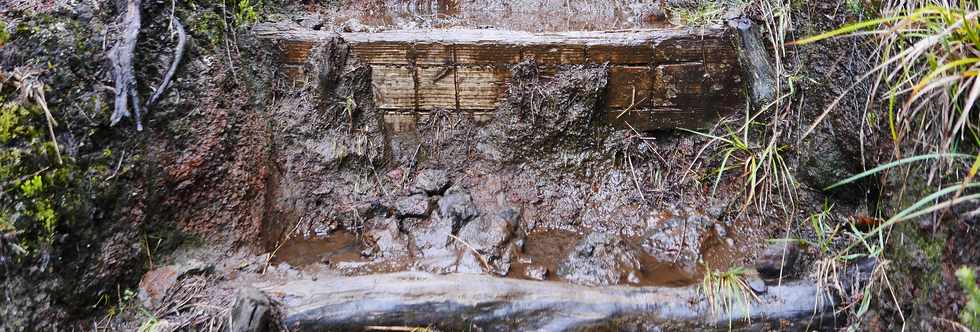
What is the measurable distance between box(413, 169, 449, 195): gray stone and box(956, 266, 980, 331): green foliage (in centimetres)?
232

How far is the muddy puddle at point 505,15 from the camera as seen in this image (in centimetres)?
345

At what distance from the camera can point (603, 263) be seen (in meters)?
2.80

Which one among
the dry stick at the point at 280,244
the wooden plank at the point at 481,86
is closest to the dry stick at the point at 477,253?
the wooden plank at the point at 481,86

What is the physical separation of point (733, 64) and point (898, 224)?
1218mm

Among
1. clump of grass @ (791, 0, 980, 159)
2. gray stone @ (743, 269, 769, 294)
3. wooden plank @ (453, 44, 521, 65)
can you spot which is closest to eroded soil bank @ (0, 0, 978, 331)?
gray stone @ (743, 269, 769, 294)

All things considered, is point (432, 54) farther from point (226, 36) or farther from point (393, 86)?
point (226, 36)

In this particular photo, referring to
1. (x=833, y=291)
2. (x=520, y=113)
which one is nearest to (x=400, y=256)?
(x=520, y=113)

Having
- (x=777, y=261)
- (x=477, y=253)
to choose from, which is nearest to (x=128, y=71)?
(x=477, y=253)

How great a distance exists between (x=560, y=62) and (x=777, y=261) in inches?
57.0

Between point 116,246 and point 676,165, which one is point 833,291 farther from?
point 116,246

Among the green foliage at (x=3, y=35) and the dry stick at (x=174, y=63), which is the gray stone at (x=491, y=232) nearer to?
the dry stick at (x=174, y=63)

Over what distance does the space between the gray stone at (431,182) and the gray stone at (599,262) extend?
84 cm

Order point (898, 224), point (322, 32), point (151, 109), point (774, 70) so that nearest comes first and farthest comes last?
1. point (898, 224)
2. point (151, 109)
3. point (774, 70)
4. point (322, 32)

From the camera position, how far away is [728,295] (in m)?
2.32
